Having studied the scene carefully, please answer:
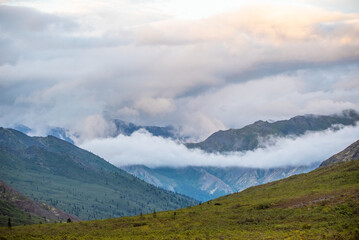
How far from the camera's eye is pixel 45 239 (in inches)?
6486

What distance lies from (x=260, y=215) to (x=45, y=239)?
91.1m

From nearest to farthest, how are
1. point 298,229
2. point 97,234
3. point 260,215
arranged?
point 298,229 → point 97,234 → point 260,215

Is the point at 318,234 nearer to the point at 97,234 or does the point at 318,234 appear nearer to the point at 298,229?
the point at 298,229

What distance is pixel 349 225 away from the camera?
14838cm

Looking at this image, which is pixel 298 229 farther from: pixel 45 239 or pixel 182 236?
pixel 45 239

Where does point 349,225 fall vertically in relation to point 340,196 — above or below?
below

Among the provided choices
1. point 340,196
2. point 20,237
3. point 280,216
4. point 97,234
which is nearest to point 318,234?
A: point 280,216

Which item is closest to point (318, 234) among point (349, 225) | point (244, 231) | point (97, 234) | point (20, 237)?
point (349, 225)

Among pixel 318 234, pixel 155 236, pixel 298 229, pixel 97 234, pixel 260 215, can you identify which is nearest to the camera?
pixel 318 234

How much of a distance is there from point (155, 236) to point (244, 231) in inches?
1313

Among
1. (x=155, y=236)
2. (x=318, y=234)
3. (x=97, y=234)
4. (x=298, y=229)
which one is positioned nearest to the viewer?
(x=318, y=234)

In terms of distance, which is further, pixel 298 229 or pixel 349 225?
pixel 298 229

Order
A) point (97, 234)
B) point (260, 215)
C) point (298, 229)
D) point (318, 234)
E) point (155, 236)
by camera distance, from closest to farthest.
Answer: point (318, 234)
point (298, 229)
point (155, 236)
point (97, 234)
point (260, 215)

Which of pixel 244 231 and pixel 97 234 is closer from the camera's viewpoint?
pixel 244 231
